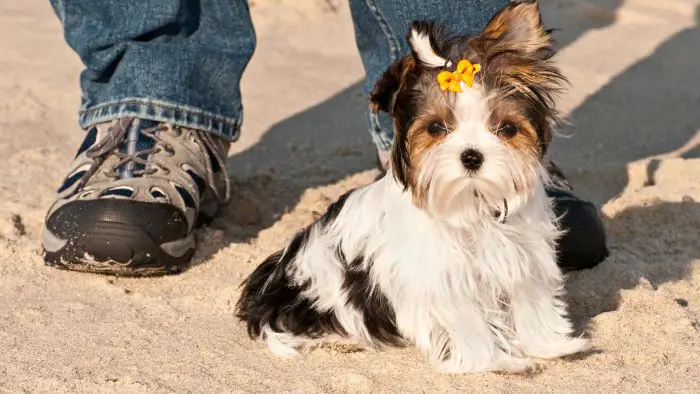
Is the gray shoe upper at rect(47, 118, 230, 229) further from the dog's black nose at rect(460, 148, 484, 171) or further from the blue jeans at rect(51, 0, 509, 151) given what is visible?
the dog's black nose at rect(460, 148, 484, 171)

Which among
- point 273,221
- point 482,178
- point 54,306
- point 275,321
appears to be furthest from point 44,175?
point 482,178

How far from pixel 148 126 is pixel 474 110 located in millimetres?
2050

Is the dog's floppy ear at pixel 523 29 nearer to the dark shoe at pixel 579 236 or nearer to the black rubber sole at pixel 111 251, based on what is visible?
the dark shoe at pixel 579 236

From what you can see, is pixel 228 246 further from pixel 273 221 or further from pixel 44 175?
pixel 44 175

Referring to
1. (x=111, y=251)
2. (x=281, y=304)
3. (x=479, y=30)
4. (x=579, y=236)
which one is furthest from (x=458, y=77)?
(x=111, y=251)

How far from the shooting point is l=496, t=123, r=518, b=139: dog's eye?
11.3 feet

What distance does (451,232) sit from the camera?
362cm

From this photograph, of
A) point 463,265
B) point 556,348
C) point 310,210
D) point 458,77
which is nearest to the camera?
point 458,77

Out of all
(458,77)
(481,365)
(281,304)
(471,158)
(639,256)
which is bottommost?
(639,256)

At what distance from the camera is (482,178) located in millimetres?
3395

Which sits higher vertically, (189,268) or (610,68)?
(189,268)

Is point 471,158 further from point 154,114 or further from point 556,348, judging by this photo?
point 154,114

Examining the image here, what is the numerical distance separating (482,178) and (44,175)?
10.7 ft

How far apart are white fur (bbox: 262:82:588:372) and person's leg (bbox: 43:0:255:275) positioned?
1.02 metres
